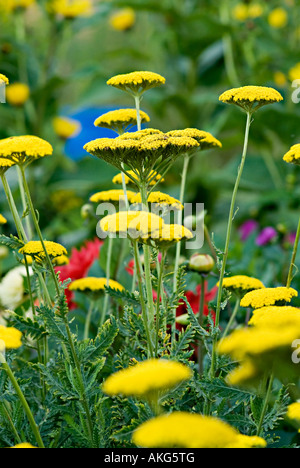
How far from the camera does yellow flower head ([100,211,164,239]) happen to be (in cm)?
35

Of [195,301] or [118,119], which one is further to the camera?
[195,301]

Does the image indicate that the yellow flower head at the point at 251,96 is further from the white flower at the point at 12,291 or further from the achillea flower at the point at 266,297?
the white flower at the point at 12,291

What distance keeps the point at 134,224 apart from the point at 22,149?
0.30 feet

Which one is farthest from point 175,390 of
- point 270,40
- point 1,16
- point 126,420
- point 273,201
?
point 1,16

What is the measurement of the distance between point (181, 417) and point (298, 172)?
156 centimetres

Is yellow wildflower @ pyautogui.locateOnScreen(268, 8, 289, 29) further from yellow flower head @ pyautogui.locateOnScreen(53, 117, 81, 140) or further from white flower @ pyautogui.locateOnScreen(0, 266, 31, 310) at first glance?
white flower @ pyautogui.locateOnScreen(0, 266, 31, 310)

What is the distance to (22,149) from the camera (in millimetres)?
387

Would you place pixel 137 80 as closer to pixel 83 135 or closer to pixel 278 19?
pixel 278 19

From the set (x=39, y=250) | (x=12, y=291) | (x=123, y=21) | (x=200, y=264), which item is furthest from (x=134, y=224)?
(x=123, y=21)

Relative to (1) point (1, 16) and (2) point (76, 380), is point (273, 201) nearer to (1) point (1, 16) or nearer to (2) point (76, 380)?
(1) point (1, 16)

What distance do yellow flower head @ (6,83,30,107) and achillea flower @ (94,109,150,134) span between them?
3.88ft

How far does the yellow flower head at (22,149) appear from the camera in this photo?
39 centimetres

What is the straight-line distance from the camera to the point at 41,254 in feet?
1.38

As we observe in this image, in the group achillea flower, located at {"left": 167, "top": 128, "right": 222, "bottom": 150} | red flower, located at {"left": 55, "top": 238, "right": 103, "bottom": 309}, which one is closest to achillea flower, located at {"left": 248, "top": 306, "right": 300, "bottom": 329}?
achillea flower, located at {"left": 167, "top": 128, "right": 222, "bottom": 150}
